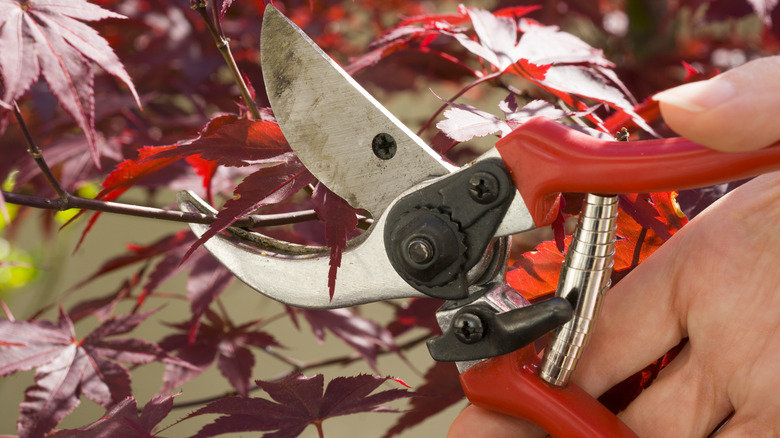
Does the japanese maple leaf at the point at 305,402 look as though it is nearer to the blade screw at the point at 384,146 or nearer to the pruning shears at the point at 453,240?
the pruning shears at the point at 453,240

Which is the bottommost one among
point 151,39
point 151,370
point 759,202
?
point 151,370

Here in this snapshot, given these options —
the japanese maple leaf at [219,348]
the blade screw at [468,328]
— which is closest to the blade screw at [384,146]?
the blade screw at [468,328]

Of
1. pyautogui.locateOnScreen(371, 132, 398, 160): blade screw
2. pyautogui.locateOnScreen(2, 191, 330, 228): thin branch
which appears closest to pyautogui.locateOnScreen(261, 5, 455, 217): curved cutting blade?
pyautogui.locateOnScreen(371, 132, 398, 160): blade screw

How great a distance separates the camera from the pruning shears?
0.51 metres

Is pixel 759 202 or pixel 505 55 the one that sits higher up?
pixel 505 55

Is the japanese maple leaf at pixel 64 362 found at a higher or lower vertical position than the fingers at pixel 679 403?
higher

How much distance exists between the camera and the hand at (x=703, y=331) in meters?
0.63

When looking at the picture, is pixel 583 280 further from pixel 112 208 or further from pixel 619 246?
pixel 112 208

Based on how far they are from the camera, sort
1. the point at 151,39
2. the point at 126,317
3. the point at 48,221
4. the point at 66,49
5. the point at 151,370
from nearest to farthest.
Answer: the point at 66,49, the point at 126,317, the point at 151,39, the point at 48,221, the point at 151,370

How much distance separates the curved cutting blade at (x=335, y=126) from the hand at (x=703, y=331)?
0.75 ft

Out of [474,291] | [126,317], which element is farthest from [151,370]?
[474,291]

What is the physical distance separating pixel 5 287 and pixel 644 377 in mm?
1734

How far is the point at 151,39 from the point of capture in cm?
114

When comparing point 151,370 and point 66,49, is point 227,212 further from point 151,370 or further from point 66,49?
point 151,370
